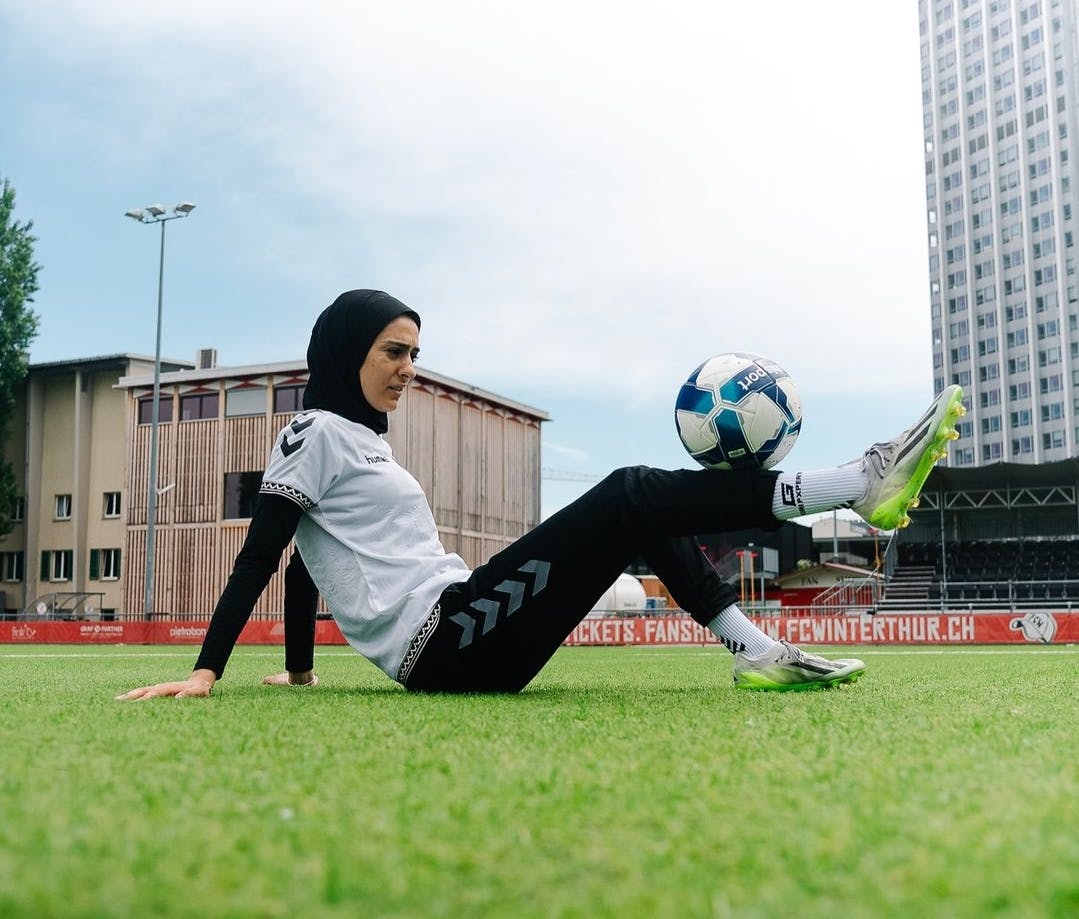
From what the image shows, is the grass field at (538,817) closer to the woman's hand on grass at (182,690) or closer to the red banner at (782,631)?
the woman's hand on grass at (182,690)

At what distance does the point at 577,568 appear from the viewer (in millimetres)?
3227

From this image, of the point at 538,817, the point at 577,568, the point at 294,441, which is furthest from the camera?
the point at 294,441

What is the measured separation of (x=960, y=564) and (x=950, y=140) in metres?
77.6

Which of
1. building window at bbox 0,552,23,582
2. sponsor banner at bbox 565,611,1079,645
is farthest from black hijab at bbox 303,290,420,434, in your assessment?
building window at bbox 0,552,23,582

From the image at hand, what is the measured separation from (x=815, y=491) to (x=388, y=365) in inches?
63.1

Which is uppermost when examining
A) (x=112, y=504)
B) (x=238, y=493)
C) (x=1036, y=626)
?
(x=238, y=493)

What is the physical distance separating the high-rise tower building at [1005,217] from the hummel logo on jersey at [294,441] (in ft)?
315

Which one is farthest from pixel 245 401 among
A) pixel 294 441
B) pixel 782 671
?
pixel 782 671

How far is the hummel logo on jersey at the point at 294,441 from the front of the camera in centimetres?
343

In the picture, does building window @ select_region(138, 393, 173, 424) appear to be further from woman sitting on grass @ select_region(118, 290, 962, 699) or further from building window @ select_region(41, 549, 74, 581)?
woman sitting on grass @ select_region(118, 290, 962, 699)

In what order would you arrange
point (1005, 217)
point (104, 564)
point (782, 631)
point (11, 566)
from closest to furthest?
1. point (782, 631)
2. point (104, 564)
3. point (11, 566)
4. point (1005, 217)

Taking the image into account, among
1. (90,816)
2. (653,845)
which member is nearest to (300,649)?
(90,816)

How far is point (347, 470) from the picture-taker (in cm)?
348

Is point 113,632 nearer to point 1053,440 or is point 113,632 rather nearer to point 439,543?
point 439,543
